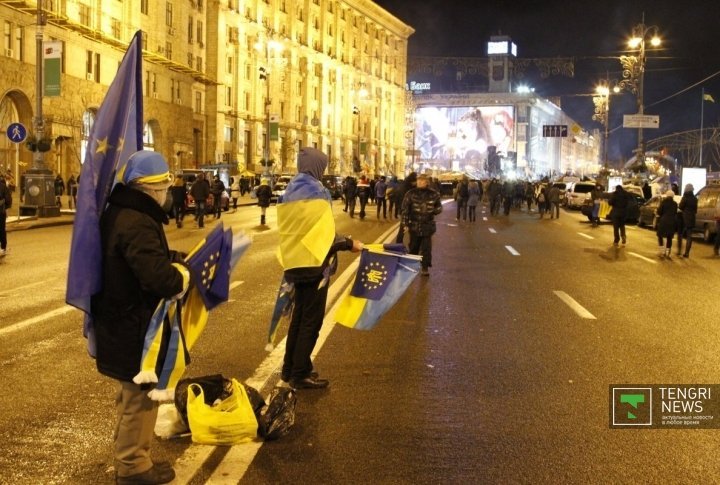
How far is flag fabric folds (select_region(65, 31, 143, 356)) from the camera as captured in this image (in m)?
3.82

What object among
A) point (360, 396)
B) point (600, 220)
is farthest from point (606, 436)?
point (600, 220)

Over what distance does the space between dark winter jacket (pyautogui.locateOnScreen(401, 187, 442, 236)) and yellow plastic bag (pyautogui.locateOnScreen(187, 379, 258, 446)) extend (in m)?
8.48

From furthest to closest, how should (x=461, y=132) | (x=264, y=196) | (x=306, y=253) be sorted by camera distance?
(x=461, y=132) < (x=264, y=196) < (x=306, y=253)

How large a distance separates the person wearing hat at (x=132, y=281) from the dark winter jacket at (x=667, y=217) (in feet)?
54.5

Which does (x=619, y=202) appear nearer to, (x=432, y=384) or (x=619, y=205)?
(x=619, y=205)

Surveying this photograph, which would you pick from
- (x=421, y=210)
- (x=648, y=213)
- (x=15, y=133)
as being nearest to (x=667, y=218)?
Result: (x=421, y=210)

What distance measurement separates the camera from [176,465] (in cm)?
452

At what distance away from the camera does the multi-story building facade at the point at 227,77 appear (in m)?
44.3

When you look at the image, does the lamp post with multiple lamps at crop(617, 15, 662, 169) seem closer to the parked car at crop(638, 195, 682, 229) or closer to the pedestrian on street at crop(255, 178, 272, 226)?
the parked car at crop(638, 195, 682, 229)

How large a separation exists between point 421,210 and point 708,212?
1360cm

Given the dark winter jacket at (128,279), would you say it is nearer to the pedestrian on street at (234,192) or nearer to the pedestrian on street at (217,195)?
the pedestrian on street at (217,195)

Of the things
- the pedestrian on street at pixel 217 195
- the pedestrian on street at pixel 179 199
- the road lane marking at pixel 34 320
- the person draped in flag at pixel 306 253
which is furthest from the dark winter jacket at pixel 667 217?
the pedestrian on street at pixel 217 195

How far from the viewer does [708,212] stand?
23.4 metres

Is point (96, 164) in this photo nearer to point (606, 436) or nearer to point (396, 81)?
point (606, 436)
